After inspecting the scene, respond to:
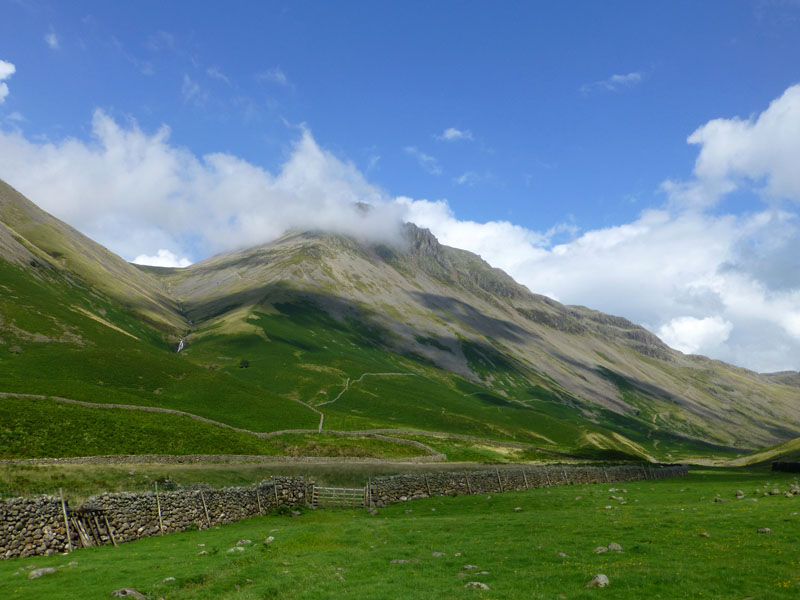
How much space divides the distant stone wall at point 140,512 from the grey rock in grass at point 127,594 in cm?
1481

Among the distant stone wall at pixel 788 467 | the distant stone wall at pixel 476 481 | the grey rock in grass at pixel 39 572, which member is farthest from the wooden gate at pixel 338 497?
the distant stone wall at pixel 788 467

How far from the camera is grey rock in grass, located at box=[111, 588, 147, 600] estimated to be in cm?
2014

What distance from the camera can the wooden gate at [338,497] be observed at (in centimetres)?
5172

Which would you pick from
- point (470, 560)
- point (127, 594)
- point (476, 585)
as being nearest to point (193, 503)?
point (127, 594)

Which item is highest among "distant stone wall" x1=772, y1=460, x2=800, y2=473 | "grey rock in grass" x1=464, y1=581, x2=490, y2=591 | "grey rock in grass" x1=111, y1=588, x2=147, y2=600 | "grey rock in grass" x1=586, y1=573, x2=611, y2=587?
"grey rock in grass" x1=586, y1=573, x2=611, y2=587

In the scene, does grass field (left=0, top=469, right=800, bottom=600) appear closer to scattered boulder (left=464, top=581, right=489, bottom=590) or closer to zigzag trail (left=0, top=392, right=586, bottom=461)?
scattered boulder (left=464, top=581, right=489, bottom=590)

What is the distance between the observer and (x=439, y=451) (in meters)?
110

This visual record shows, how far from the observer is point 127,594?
20281mm

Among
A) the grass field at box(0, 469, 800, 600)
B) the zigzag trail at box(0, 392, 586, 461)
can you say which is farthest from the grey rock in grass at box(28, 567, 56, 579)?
the zigzag trail at box(0, 392, 586, 461)

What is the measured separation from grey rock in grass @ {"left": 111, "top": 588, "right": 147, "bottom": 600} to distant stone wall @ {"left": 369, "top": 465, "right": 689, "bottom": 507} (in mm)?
33739

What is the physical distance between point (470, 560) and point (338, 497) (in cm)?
2943

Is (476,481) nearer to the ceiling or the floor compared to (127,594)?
nearer to the floor

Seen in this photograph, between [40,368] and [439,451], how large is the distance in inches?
3957

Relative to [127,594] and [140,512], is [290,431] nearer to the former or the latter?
[140,512]
